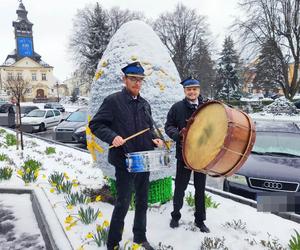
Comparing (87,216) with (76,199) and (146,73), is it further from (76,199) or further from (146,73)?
(146,73)

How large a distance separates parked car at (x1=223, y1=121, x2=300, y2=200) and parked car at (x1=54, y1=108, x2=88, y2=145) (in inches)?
283

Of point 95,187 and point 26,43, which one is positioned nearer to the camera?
point 95,187

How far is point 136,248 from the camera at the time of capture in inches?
109

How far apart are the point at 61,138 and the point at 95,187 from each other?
8079 mm

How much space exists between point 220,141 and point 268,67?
91.8ft

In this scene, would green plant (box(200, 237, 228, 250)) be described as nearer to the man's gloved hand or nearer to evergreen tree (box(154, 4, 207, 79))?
the man's gloved hand

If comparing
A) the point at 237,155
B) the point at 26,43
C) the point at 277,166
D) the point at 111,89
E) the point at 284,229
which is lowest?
the point at 284,229

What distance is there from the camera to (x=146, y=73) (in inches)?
156

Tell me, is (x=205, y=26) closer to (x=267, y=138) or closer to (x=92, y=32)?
(x=92, y=32)

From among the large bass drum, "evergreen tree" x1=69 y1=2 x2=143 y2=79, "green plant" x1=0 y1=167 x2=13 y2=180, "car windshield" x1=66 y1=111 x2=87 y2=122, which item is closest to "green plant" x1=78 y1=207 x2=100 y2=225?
the large bass drum

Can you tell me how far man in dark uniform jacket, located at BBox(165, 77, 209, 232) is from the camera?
11.1ft

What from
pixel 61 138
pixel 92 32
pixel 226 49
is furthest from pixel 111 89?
pixel 226 49

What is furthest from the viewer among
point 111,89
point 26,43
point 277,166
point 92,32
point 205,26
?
point 26,43

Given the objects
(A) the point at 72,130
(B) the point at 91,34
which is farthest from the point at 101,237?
(B) the point at 91,34
